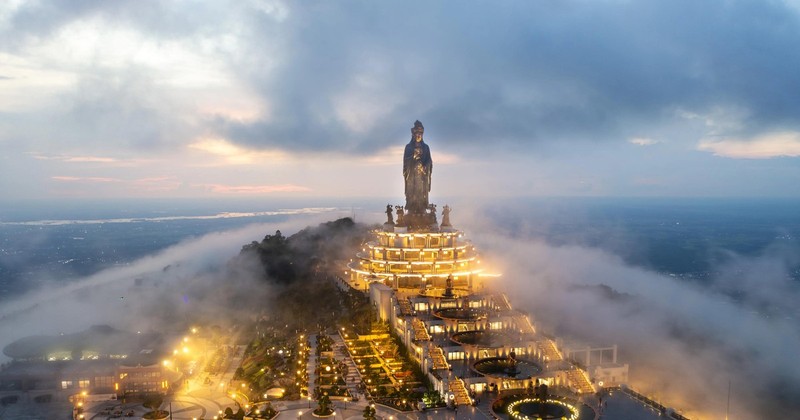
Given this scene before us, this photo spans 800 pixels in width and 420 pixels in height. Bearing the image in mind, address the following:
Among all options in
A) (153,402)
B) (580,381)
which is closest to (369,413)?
(580,381)

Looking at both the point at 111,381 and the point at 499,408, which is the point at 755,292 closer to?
the point at 499,408

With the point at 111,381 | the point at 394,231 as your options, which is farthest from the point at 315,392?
the point at 394,231

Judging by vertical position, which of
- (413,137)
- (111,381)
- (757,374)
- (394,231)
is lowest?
(757,374)

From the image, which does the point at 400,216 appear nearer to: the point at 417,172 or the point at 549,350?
the point at 417,172

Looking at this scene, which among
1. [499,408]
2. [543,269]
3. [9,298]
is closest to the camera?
[499,408]

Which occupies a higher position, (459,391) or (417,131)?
(417,131)

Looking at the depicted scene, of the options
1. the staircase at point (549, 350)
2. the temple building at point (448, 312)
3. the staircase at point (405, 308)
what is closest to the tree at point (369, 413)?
the temple building at point (448, 312)

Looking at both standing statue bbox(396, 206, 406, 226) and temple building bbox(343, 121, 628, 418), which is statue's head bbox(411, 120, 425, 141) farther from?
standing statue bbox(396, 206, 406, 226)

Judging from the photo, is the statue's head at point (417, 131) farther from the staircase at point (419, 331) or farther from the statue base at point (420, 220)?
the staircase at point (419, 331)
